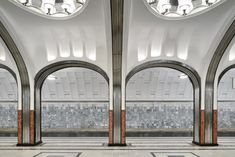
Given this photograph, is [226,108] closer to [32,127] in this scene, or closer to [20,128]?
[32,127]

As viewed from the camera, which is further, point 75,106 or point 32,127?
point 75,106

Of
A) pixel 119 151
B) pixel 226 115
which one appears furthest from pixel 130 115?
pixel 226 115

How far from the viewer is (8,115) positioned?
14.6m

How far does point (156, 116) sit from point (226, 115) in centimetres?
458

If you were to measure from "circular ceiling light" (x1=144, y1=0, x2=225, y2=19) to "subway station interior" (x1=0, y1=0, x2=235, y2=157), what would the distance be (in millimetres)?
36

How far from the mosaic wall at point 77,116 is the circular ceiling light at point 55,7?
787cm

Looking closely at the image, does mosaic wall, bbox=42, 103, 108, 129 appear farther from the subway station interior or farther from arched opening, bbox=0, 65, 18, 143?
arched opening, bbox=0, 65, 18, 143

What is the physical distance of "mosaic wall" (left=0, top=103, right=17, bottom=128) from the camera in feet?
47.7

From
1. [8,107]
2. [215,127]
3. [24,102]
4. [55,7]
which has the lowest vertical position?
[215,127]

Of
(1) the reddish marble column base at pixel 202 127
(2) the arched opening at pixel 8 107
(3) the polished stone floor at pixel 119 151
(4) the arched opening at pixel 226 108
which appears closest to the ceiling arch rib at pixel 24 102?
(3) the polished stone floor at pixel 119 151

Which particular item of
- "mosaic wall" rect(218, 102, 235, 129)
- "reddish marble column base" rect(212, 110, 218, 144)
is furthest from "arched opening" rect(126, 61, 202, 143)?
"reddish marble column base" rect(212, 110, 218, 144)

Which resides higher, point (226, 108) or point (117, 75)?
point (117, 75)

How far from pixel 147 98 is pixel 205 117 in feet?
16.1

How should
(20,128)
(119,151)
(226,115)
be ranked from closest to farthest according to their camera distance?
(119,151) → (20,128) → (226,115)
